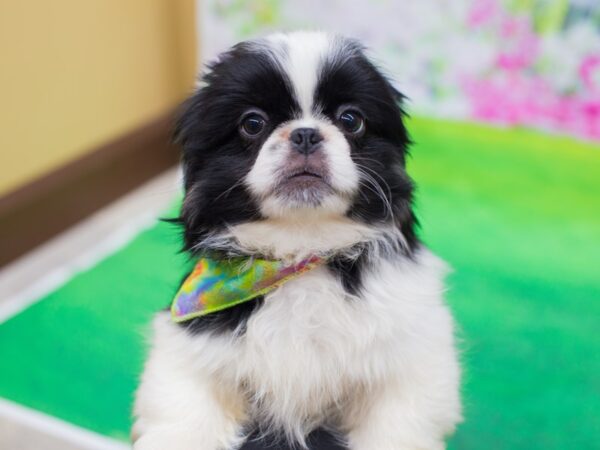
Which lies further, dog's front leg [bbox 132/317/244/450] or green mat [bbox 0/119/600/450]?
green mat [bbox 0/119/600/450]

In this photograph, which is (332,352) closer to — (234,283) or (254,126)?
(234,283)

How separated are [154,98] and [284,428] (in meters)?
2.39

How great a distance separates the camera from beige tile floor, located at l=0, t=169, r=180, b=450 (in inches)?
68.8

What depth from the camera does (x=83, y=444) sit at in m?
1.73

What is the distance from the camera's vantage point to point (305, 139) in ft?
3.97

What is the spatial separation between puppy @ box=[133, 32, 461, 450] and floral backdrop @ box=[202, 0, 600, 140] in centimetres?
173

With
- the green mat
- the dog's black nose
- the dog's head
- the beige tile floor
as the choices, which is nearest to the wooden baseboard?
the beige tile floor

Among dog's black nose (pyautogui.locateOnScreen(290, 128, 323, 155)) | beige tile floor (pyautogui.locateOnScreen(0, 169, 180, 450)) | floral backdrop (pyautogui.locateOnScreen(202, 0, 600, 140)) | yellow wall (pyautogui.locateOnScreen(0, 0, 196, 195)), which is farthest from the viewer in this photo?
floral backdrop (pyautogui.locateOnScreen(202, 0, 600, 140))

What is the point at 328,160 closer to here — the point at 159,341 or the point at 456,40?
the point at 159,341

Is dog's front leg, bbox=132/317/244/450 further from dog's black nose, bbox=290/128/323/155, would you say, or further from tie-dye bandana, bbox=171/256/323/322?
dog's black nose, bbox=290/128/323/155

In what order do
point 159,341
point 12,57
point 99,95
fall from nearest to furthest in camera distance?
Answer: point 159,341, point 12,57, point 99,95

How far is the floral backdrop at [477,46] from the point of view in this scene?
294 cm

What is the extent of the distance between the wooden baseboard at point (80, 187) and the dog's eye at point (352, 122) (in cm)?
143

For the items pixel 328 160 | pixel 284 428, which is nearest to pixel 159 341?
pixel 284 428
